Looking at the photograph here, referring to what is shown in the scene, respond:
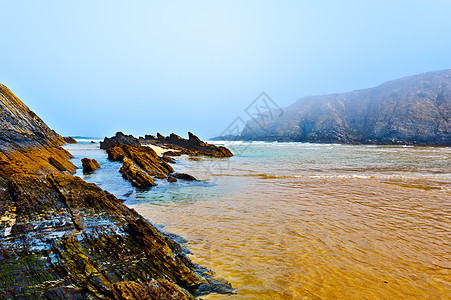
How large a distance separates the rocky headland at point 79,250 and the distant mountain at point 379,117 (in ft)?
190

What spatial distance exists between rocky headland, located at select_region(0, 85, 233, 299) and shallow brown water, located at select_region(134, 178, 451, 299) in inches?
39.2

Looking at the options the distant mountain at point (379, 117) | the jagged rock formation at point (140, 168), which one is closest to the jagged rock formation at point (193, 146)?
the jagged rock formation at point (140, 168)

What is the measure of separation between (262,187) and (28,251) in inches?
413

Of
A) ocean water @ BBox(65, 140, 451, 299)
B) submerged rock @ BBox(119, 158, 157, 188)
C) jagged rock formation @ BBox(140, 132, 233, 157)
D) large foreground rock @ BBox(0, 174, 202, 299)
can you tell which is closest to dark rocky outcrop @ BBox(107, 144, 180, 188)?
submerged rock @ BBox(119, 158, 157, 188)

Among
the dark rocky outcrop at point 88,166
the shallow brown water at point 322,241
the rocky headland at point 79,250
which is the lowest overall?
the shallow brown water at point 322,241

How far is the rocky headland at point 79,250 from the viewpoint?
2.70 m

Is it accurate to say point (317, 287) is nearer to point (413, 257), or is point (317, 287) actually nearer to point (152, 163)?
point (413, 257)

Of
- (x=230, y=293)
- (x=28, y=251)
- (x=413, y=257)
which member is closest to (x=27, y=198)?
(x=28, y=251)

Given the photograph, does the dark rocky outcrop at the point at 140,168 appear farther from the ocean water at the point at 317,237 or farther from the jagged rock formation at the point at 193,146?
the jagged rock formation at the point at 193,146

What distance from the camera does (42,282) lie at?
2633 millimetres

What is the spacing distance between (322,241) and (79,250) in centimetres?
548

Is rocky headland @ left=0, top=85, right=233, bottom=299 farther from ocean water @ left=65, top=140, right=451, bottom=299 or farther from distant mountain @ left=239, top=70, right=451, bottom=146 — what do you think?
distant mountain @ left=239, top=70, right=451, bottom=146

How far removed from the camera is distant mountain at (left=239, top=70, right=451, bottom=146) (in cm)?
8738

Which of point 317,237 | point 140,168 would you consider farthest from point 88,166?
point 317,237
